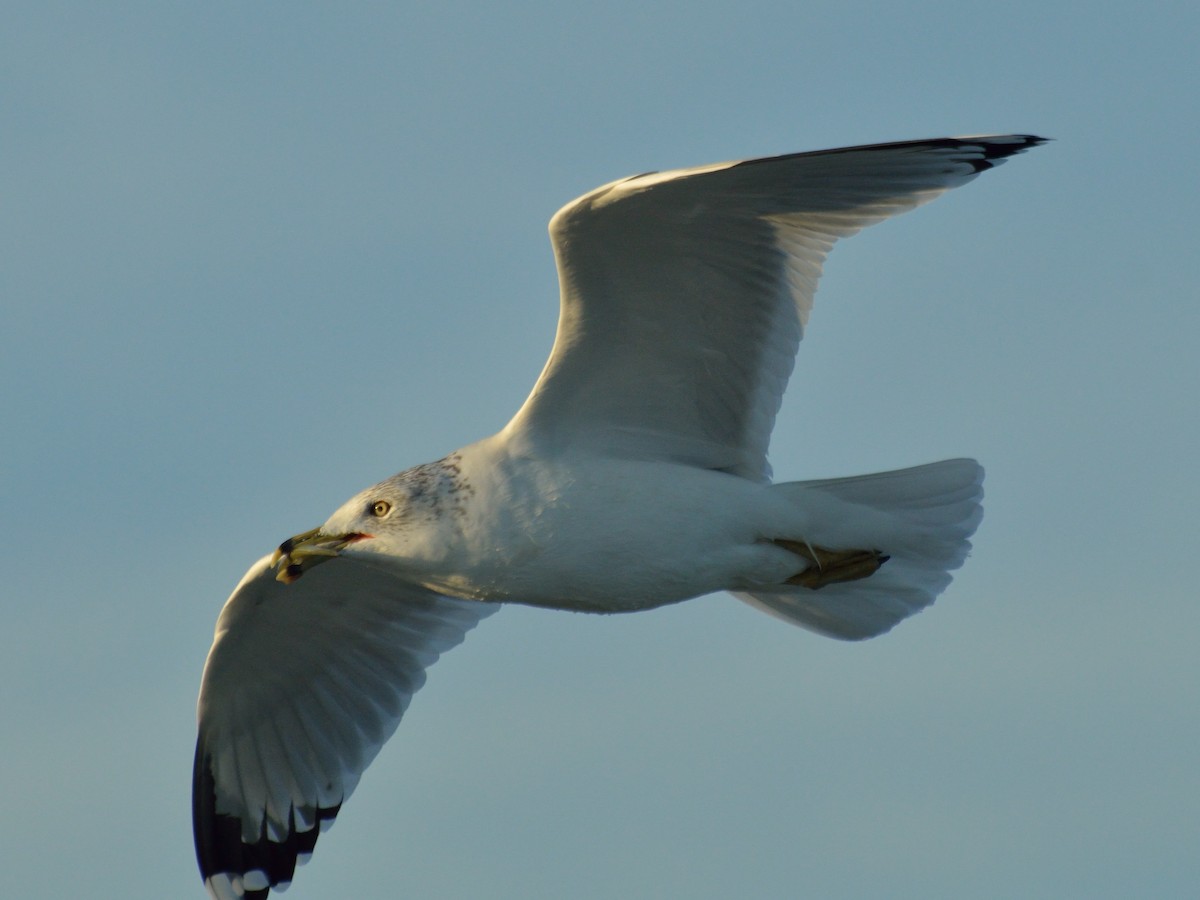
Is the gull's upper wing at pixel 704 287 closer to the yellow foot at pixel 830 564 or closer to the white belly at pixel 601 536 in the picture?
the white belly at pixel 601 536

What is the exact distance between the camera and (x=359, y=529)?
7445 mm

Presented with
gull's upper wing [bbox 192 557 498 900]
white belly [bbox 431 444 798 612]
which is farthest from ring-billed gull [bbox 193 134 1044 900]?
gull's upper wing [bbox 192 557 498 900]

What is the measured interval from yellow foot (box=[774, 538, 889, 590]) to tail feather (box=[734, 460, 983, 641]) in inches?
1.6

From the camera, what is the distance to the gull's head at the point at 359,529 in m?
7.35

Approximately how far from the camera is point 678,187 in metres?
6.76

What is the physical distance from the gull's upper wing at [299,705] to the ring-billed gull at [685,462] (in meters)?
0.67

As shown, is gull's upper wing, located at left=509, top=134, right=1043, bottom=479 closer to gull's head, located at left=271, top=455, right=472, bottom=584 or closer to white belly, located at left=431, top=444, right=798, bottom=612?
white belly, located at left=431, top=444, right=798, bottom=612

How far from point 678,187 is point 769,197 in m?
0.48

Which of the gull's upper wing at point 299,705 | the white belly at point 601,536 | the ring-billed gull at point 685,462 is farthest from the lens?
the gull's upper wing at point 299,705

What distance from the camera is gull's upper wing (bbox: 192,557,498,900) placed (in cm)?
896

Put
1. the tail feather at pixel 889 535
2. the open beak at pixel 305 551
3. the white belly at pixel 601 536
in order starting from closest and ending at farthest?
the white belly at pixel 601 536 → the open beak at pixel 305 551 → the tail feather at pixel 889 535

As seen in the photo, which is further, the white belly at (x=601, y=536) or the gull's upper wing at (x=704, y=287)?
the white belly at (x=601, y=536)

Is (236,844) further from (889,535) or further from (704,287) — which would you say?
(704,287)

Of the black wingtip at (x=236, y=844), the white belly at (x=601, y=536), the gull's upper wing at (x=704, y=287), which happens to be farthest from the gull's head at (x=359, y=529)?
the black wingtip at (x=236, y=844)
